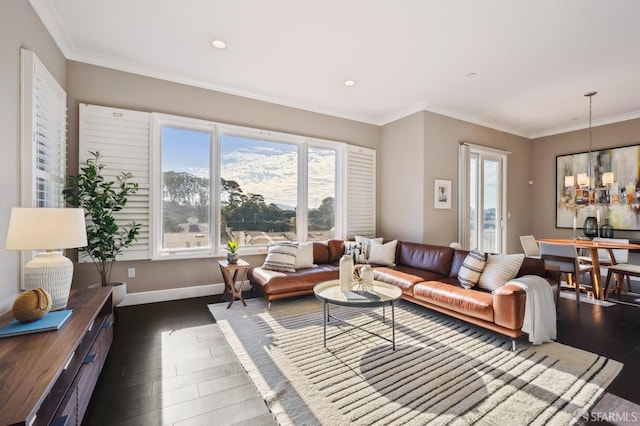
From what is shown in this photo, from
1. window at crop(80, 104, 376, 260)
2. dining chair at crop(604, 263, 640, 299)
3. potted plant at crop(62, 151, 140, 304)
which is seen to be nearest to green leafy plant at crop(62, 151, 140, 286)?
potted plant at crop(62, 151, 140, 304)

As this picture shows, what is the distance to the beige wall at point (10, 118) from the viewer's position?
83.5 inches

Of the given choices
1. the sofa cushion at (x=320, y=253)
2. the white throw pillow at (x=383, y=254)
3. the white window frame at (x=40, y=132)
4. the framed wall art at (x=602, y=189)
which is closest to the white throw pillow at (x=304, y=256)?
the sofa cushion at (x=320, y=253)

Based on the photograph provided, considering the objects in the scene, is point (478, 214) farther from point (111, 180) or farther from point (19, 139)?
point (19, 139)

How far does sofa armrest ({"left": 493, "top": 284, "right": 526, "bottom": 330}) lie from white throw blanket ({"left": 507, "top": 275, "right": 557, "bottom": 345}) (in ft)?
0.20

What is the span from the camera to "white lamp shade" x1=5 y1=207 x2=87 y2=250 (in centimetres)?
181

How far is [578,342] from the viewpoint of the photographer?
282 cm

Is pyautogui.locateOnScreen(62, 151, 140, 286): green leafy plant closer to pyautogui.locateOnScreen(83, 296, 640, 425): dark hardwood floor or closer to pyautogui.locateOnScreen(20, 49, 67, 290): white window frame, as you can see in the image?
pyautogui.locateOnScreen(20, 49, 67, 290): white window frame

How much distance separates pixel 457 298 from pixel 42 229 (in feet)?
11.3

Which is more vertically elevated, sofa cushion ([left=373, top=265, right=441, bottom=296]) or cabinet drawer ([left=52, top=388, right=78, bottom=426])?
sofa cushion ([left=373, top=265, right=441, bottom=296])

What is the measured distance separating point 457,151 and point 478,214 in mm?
1356

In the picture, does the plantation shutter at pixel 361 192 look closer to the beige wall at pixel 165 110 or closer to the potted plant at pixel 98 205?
the beige wall at pixel 165 110

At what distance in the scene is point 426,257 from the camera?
4195 millimetres

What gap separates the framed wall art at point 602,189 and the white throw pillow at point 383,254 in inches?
126

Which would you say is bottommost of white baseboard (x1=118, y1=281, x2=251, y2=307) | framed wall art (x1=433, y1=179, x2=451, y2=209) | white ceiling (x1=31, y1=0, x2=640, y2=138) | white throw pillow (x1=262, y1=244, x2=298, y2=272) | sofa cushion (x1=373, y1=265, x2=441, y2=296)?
white baseboard (x1=118, y1=281, x2=251, y2=307)
